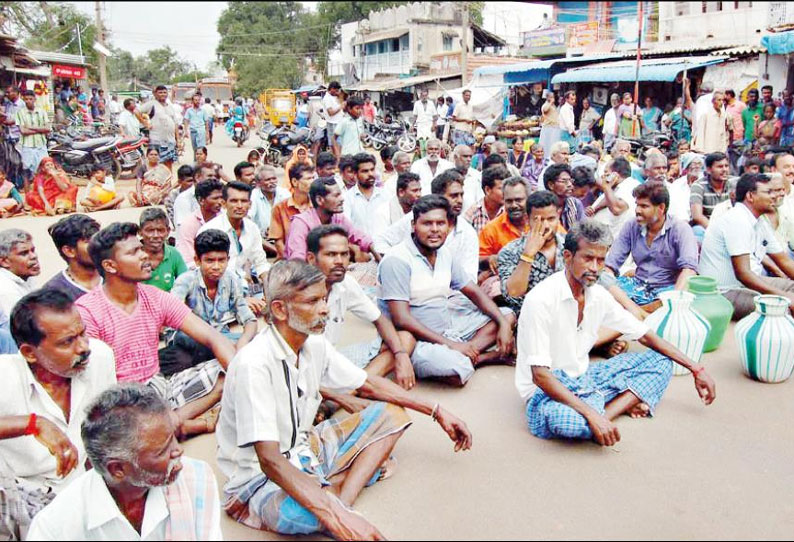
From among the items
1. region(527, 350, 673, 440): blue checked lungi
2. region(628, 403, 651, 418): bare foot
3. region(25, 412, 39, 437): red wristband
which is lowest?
region(628, 403, 651, 418): bare foot

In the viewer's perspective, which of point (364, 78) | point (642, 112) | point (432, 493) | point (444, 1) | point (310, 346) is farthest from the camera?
point (444, 1)

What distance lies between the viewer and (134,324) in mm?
3051

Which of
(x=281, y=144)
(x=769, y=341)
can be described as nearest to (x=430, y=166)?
(x=769, y=341)

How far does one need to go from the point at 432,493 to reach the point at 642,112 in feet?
44.1

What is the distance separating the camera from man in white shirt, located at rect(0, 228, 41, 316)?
349 cm

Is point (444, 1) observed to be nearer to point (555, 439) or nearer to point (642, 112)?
point (642, 112)

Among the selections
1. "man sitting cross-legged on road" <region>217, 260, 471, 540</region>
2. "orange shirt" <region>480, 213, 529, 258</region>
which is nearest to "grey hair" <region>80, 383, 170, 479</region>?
"man sitting cross-legged on road" <region>217, 260, 471, 540</region>

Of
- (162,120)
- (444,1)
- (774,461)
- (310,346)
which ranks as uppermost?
(444,1)

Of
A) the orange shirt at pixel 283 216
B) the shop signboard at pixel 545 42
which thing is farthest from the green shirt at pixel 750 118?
the shop signboard at pixel 545 42

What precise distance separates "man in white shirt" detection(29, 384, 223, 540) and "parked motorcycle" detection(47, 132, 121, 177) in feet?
37.9

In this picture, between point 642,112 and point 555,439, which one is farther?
point 642,112

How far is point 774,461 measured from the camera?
2.92 metres

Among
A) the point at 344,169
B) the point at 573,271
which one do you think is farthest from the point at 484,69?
the point at 573,271

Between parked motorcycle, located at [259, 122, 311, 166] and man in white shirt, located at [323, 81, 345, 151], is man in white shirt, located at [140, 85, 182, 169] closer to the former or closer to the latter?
man in white shirt, located at [323, 81, 345, 151]
